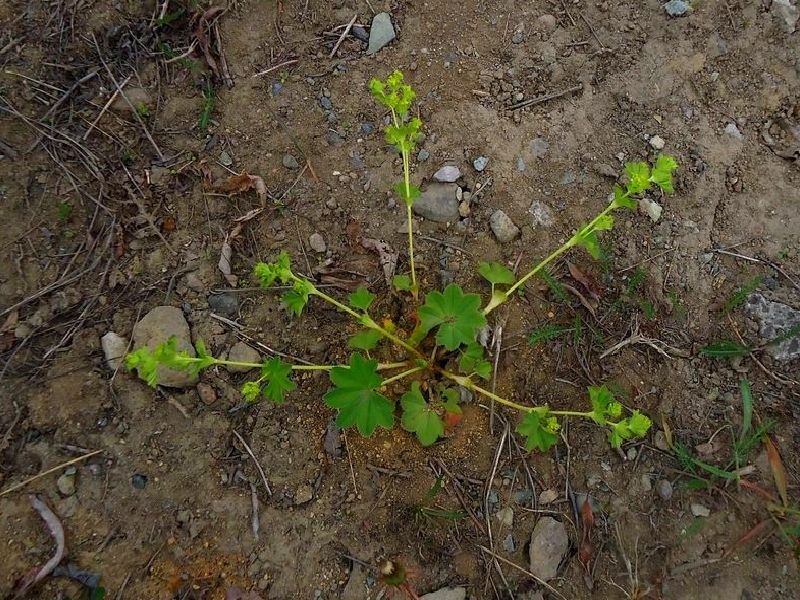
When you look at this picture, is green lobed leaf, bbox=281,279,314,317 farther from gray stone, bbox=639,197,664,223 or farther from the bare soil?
gray stone, bbox=639,197,664,223

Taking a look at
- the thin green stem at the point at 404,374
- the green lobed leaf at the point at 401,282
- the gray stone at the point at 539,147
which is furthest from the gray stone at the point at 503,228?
→ the thin green stem at the point at 404,374

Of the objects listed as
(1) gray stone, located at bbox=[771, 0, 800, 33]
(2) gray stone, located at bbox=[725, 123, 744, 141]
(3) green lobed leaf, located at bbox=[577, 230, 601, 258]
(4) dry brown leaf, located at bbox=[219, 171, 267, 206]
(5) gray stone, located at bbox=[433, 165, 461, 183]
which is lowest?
(2) gray stone, located at bbox=[725, 123, 744, 141]

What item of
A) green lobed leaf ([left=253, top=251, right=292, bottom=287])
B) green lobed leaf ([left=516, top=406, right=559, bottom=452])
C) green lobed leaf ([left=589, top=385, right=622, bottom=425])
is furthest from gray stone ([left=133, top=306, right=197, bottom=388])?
green lobed leaf ([left=589, top=385, right=622, bottom=425])

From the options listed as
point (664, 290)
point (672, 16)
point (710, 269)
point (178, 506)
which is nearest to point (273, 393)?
point (178, 506)

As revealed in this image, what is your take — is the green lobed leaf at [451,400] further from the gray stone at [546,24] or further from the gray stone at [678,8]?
the gray stone at [678,8]

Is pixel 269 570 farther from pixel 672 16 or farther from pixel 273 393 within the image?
pixel 672 16
